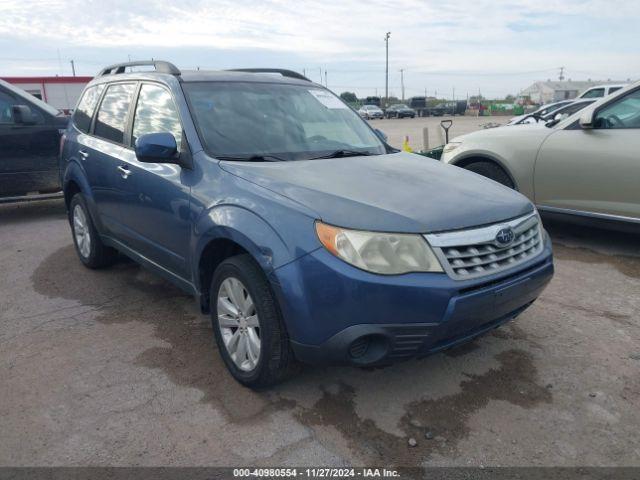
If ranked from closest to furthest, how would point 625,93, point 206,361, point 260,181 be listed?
point 260,181 → point 206,361 → point 625,93

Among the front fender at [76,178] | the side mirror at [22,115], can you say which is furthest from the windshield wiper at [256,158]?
the side mirror at [22,115]

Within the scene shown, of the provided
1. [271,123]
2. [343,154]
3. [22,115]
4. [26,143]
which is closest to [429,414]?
[343,154]

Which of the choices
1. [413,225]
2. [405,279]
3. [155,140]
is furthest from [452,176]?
[155,140]

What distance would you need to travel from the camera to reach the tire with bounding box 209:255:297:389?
8.52ft

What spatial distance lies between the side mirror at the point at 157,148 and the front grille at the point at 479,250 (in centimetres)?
157

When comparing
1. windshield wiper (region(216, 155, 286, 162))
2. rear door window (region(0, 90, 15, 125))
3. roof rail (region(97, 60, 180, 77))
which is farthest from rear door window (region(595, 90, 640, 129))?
rear door window (region(0, 90, 15, 125))

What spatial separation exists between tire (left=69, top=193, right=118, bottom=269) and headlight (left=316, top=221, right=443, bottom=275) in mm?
3001

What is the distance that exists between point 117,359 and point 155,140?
53.4 inches

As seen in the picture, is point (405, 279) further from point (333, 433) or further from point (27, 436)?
point (27, 436)

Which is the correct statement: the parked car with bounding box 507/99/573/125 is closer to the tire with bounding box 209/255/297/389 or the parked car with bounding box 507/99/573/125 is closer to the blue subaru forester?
the blue subaru forester

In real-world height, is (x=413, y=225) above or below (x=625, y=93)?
below

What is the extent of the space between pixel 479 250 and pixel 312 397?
3.81 feet

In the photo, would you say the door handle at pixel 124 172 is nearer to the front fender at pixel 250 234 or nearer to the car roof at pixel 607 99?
the front fender at pixel 250 234

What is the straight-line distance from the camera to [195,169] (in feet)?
10.2
